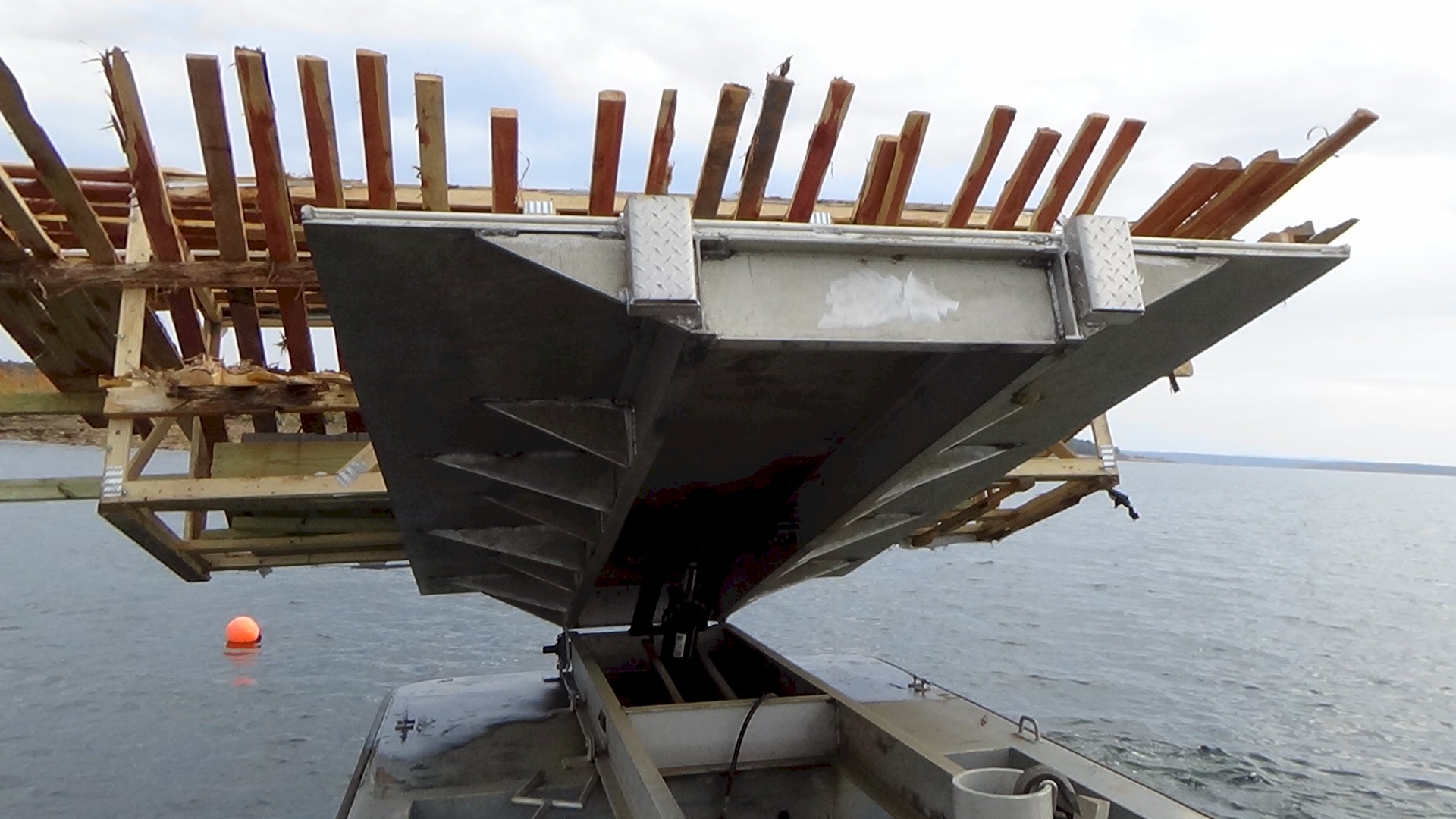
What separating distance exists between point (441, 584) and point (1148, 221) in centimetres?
509

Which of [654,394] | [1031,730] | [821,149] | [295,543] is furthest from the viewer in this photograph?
[295,543]

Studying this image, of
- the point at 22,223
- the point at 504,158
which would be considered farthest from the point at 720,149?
the point at 22,223

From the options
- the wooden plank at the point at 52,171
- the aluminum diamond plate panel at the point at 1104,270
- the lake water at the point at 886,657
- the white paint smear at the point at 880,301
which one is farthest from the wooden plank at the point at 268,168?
the lake water at the point at 886,657

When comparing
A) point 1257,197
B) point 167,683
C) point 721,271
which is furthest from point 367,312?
point 167,683

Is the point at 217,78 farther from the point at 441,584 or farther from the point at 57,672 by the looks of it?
the point at 57,672

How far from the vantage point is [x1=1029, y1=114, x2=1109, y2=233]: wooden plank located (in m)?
3.97

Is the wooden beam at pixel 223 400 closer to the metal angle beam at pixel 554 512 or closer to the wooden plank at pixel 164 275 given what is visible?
the wooden plank at pixel 164 275

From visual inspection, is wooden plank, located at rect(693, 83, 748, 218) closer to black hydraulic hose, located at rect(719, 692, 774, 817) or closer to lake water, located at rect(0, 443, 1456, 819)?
black hydraulic hose, located at rect(719, 692, 774, 817)

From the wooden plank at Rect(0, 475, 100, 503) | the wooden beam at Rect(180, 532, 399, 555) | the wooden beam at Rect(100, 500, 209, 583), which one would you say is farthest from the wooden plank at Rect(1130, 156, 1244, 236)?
the wooden plank at Rect(0, 475, 100, 503)

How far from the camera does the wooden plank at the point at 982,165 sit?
384 cm

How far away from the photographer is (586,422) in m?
3.93

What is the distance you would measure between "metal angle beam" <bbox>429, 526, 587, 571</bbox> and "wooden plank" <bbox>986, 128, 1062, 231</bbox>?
10.1ft

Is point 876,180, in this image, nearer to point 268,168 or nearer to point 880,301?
point 880,301

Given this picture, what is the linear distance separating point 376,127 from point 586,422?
1439 millimetres
